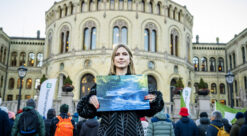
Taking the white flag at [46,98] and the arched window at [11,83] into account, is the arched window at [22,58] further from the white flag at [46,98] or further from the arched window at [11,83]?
the white flag at [46,98]

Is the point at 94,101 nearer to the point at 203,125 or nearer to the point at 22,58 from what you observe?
the point at 203,125

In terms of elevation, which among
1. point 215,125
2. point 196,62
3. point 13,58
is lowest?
point 215,125

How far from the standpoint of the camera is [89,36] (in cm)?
2886

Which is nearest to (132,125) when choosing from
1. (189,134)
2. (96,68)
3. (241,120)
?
(241,120)

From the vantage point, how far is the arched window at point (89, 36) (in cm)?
2877

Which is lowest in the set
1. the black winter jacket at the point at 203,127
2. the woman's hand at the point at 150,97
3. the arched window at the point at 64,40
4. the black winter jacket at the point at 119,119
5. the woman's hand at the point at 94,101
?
the black winter jacket at the point at 203,127

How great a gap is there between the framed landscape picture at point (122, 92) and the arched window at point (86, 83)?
24.8m

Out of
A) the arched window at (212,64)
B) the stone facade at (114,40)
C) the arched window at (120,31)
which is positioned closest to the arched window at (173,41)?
the stone facade at (114,40)

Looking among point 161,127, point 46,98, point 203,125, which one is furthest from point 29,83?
point 161,127

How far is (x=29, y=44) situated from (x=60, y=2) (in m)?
11.5

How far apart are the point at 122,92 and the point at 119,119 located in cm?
33

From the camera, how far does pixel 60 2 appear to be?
32219mm

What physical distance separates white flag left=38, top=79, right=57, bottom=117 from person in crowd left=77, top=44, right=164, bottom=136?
9.75 metres

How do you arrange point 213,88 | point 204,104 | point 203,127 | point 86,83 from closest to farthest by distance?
1. point 203,127
2. point 204,104
3. point 86,83
4. point 213,88
